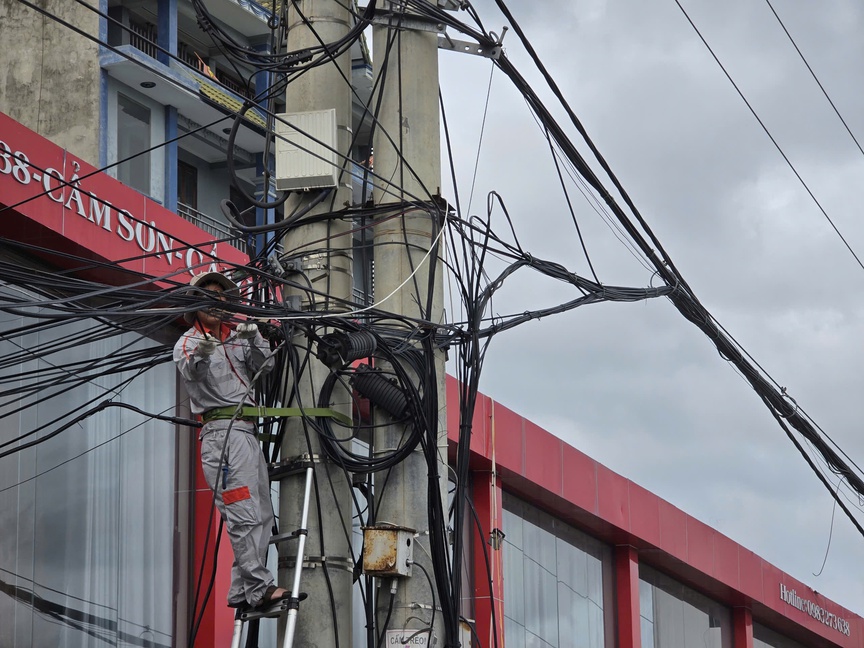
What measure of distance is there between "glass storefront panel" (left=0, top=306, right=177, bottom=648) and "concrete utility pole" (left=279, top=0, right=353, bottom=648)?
438 cm

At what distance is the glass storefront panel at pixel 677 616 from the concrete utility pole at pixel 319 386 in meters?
16.1

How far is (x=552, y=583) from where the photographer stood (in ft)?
67.3

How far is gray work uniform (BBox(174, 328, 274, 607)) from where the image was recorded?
7.28 meters

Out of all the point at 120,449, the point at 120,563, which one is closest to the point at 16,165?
the point at 120,449

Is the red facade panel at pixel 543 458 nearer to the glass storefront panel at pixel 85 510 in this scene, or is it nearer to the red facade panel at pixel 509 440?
the red facade panel at pixel 509 440

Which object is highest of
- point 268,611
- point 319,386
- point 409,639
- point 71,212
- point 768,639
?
point 71,212

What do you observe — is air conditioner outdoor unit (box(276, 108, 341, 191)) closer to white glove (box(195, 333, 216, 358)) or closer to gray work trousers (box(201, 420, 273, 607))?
white glove (box(195, 333, 216, 358))

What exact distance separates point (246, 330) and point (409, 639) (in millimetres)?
1794

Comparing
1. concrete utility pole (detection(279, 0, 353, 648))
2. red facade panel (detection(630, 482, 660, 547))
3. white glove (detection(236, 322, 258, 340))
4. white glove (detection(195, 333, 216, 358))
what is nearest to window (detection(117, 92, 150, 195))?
red facade panel (detection(630, 482, 660, 547))

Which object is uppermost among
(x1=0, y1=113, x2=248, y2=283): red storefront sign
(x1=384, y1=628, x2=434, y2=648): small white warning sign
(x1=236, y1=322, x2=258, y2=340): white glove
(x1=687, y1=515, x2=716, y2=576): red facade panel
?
(x1=0, y1=113, x2=248, y2=283): red storefront sign

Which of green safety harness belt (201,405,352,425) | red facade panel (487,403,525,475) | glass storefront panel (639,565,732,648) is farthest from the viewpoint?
glass storefront panel (639,565,732,648)

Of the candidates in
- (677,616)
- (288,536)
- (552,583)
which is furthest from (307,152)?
(677,616)

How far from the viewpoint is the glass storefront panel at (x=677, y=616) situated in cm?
2289

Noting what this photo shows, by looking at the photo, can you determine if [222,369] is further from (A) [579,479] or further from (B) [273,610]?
(A) [579,479]
